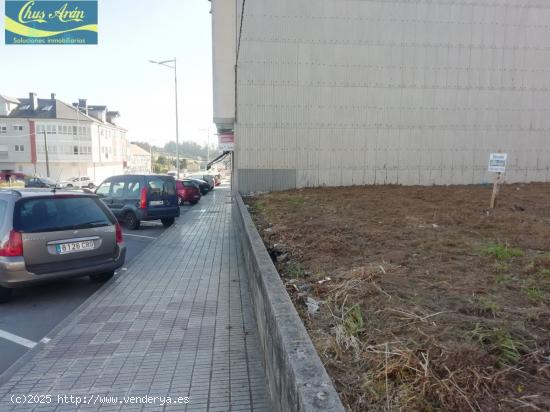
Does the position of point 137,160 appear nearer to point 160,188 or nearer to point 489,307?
point 160,188

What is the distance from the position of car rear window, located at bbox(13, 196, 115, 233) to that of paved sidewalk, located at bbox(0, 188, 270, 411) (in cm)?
110

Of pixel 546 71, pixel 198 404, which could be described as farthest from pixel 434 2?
pixel 198 404

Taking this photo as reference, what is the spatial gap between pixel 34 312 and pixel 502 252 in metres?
5.93

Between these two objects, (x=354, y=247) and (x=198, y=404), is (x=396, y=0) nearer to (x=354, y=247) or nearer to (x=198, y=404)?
(x=354, y=247)

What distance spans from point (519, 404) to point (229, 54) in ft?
78.6

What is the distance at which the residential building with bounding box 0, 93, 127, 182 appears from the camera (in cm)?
6162

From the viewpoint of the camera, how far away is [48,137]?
61188mm

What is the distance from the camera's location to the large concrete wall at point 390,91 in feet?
54.8

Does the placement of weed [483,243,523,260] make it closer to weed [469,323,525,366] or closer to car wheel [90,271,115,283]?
weed [469,323,525,366]

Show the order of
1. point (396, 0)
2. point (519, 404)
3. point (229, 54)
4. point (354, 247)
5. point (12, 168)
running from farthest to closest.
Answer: point (12, 168) → point (229, 54) → point (396, 0) → point (354, 247) → point (519, 404)

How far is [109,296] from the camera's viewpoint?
5898mm

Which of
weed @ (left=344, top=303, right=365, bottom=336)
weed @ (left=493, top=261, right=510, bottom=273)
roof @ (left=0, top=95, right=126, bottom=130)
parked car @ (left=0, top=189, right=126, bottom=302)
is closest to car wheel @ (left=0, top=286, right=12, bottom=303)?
parked car @ (left=0, top=189, right=126, bottom=302)

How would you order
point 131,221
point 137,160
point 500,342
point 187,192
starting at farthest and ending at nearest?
point 137,160, point 187,192, point 131,221, point 500,342

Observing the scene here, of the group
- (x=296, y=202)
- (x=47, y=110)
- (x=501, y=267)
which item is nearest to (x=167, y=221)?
(x=296, y=202)
